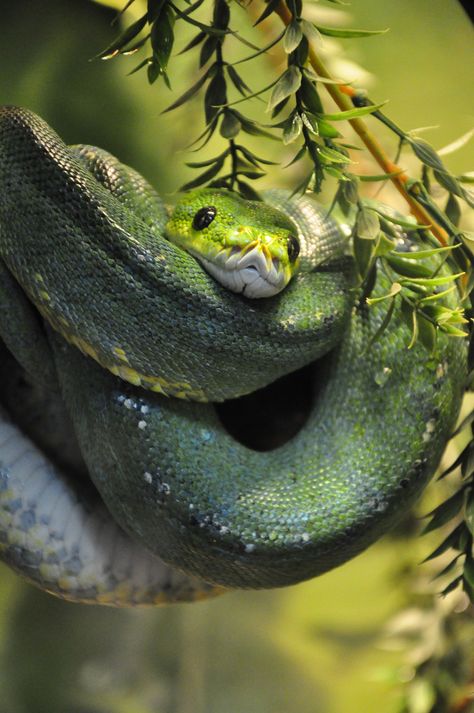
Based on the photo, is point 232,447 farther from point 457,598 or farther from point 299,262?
point 457,598

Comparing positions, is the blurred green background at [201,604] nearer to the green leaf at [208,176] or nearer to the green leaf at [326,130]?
the green leaf at [208,176]

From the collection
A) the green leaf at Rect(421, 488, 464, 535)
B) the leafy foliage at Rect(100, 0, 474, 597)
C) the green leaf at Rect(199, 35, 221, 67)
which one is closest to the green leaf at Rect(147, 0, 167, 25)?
the leafy foliage at Rect(100, 0, 474, 597)

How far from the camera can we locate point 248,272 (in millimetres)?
883

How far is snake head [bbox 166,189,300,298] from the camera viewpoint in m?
0.88

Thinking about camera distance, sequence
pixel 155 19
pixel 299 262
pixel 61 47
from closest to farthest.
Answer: pixel 155 19 < pixel 299 262 < pixel 61 47

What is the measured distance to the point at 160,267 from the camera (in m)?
0.89

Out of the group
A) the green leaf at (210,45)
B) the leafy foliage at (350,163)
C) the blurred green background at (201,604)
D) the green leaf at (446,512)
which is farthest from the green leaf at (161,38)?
the green leaf at (446,512)

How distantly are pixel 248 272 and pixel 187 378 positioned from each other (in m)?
0.15

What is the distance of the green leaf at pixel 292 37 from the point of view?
810 mm

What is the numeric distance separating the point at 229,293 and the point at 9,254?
274 mm

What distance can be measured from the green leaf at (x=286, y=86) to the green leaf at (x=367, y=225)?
0.51 ft

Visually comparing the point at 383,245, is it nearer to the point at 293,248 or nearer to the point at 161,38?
the point at 293,248

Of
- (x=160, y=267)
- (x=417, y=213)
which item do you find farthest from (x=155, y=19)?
(x=417, y=213)

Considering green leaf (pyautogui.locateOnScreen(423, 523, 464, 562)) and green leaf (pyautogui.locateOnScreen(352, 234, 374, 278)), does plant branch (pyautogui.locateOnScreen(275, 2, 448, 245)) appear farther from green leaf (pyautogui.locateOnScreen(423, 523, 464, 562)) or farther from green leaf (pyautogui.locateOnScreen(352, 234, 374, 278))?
green leaf (pyautogui.locateOnScreen(423, 523, 464, 562))
